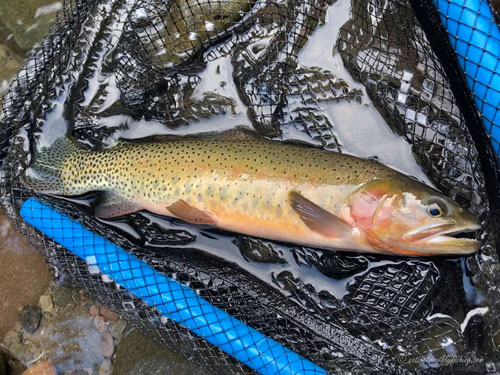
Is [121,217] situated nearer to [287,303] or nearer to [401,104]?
[287,303]

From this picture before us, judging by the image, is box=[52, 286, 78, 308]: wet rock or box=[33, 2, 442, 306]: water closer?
box=[33, 2, 442, 306]: water

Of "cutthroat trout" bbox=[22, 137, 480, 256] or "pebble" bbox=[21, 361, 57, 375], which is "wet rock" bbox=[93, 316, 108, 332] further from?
"cutthroat trout" bbox=[22, 137, 480, 256]

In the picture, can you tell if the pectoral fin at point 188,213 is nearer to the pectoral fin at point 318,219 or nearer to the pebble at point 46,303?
the pectoral fin at point 318,219

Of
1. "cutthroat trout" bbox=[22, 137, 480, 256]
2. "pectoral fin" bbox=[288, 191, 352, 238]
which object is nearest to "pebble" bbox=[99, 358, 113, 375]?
"cutthroat trout" bbox=[22, 137, 480, 256]

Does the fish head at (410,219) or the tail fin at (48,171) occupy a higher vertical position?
the fish head at (410,219)

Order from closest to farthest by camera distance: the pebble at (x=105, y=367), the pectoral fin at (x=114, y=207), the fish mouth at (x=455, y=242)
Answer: the fish mouth at (x=455, y=242) → the pectoral fin at (x=114, y=207) → the pebble at (x=105, y=367)

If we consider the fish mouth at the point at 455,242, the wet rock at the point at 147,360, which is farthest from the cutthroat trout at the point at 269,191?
the wet rock at the point at 147,360

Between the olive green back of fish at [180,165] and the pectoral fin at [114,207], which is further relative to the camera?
the pectoral fin at [114,207]
